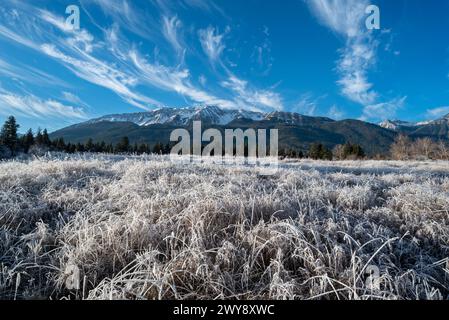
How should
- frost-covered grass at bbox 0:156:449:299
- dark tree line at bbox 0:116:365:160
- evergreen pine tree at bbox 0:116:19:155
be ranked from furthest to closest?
evergreen pine tree at bbox 0:116:19:155 → dark tree line at bbox 0:116:365:160 → frost-covered grass at bbox 0:156:449:299

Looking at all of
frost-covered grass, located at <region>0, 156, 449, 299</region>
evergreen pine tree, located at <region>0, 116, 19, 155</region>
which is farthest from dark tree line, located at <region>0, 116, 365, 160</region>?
frost-covered grass, located at <region>0, 156, 449, 299</region>

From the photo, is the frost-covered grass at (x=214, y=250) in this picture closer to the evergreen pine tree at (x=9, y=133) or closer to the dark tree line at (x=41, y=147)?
the dark tree line at (x=41, y=147)

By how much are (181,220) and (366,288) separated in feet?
7.54

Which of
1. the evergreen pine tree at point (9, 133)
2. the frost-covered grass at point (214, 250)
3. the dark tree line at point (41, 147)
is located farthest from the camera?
the evergreen pine tree at point (9, 133)

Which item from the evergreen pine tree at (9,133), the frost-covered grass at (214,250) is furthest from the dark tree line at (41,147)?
the frost-covered grass at (214,250)

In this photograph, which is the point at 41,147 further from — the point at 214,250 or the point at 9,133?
the point at 214,250

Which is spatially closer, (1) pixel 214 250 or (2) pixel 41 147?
(1) pixel 214 250

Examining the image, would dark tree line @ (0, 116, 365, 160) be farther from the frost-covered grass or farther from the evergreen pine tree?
the frost-covered grass

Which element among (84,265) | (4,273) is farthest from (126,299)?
(4,273)

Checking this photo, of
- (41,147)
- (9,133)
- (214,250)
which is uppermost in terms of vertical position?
(9,133)

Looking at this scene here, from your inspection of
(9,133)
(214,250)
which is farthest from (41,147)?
(214,250)

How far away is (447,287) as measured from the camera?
2916 millimetres

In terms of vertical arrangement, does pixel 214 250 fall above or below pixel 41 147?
below

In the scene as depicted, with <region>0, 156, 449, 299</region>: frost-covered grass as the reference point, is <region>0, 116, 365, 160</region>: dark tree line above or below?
above
